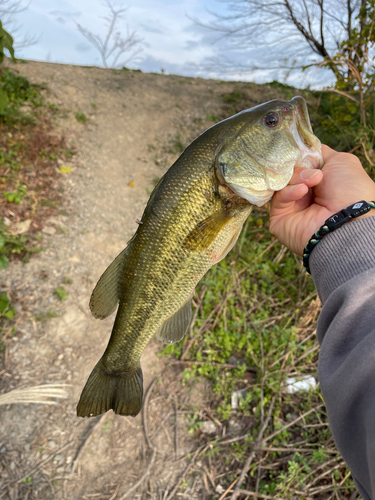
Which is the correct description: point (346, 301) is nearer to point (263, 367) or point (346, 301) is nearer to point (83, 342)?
point (263, 367)

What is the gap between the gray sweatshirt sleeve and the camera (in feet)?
3.41

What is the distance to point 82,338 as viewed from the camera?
3.99 metres

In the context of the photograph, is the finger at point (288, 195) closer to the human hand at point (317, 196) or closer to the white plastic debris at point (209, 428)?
the human hand at point (317, 196)

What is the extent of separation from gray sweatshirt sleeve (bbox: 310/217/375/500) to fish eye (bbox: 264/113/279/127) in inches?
25.7

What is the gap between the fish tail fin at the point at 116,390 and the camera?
181 centimetres

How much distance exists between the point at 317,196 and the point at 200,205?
2.63 ft

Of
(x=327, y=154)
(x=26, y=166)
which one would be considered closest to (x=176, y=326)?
(x=327, y=154)

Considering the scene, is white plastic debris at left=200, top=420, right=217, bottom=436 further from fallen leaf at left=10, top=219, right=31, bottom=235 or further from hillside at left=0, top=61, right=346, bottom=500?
fallen leaf at left=10, top=219, right=31, bottom=235

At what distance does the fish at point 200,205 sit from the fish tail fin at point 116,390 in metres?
0.08

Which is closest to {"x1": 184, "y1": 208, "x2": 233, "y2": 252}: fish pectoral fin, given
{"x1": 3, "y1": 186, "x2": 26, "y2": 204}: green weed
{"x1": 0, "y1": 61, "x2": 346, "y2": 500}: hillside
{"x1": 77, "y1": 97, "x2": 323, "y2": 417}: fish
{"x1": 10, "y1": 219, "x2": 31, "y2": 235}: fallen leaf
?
{"x1": 77, "y1": 97, "x2": 323, "y2": 417}: fish

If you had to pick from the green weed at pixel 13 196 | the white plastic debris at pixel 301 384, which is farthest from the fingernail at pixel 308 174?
the green weed at pixel 13 196

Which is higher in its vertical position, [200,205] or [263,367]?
[200,205]

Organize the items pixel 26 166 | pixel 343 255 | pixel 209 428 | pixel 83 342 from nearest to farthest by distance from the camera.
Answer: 1. pixel 343 255
2. pixel 209 428
3. pixel 83 342
4. pixel 26 166

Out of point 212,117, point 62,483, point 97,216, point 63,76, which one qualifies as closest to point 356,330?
point 62,483
